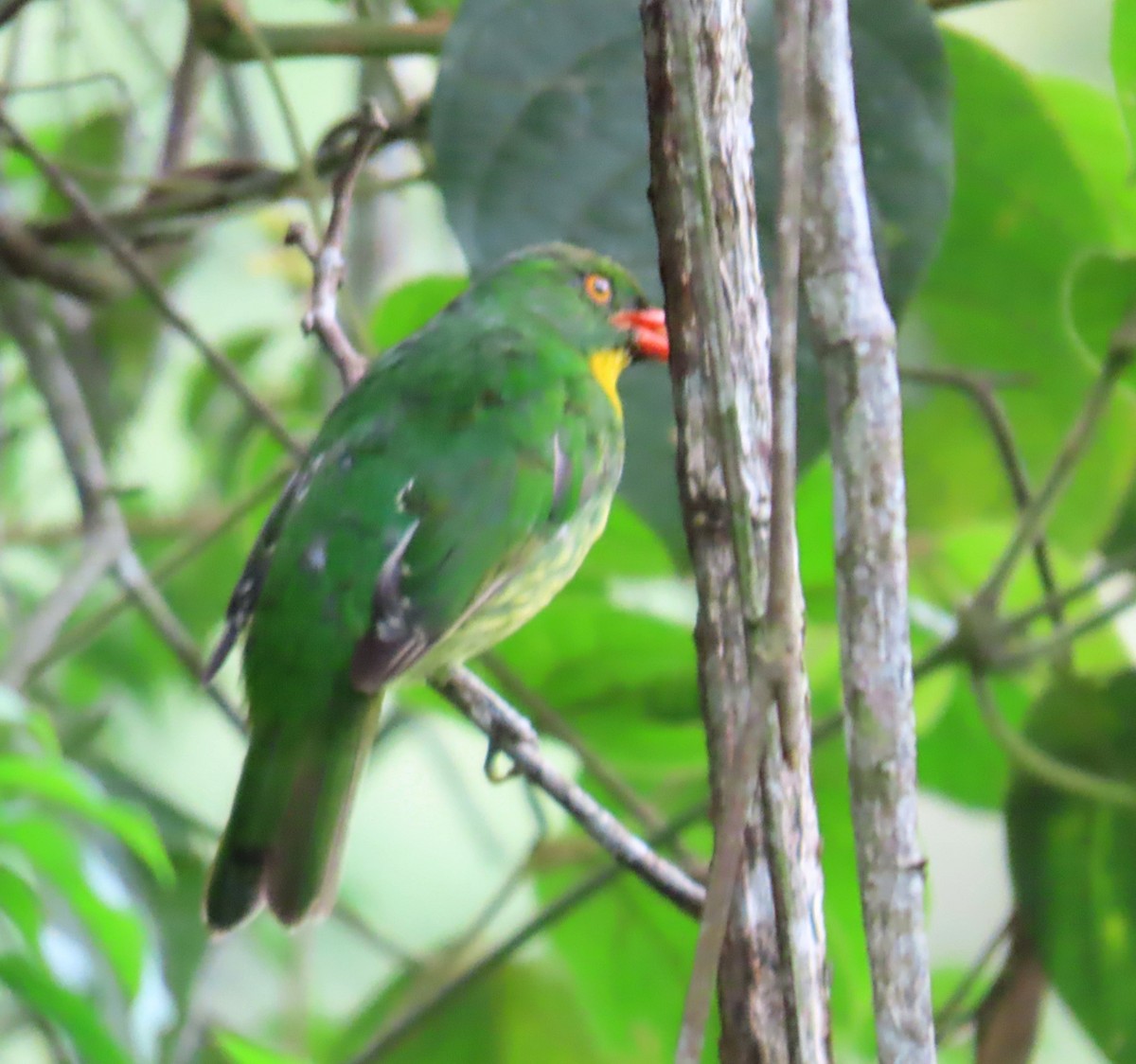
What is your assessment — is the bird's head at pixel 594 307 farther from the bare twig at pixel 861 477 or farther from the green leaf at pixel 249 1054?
the green leaf at pixel 249 1054

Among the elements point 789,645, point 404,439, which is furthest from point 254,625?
point 789,645

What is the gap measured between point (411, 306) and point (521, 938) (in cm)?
97

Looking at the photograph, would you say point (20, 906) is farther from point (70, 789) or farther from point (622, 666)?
point (622, 666)

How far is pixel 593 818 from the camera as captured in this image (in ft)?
4.86

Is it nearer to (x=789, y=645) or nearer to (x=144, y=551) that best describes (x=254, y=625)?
(x=789, y=645)

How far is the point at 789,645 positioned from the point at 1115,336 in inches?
39.4

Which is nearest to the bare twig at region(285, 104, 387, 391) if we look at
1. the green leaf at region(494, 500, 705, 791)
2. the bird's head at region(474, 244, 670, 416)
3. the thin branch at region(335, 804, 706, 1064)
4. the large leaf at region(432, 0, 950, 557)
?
the large leaf at region(432, 0, 950, 557)

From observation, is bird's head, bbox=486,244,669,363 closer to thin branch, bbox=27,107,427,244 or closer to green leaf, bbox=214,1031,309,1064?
thin branch, bbox=27,107,427,244

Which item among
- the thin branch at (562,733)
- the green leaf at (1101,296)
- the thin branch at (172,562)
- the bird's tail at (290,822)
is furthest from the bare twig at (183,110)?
the green leaf at (1101,296)

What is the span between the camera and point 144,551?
3438 mm

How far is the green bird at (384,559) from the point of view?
176cm

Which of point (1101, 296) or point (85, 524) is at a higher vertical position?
point (1101, 296)

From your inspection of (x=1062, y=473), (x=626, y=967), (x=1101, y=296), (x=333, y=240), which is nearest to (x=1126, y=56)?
(x=1101, y=296)

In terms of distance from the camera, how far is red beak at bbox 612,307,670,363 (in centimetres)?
215
